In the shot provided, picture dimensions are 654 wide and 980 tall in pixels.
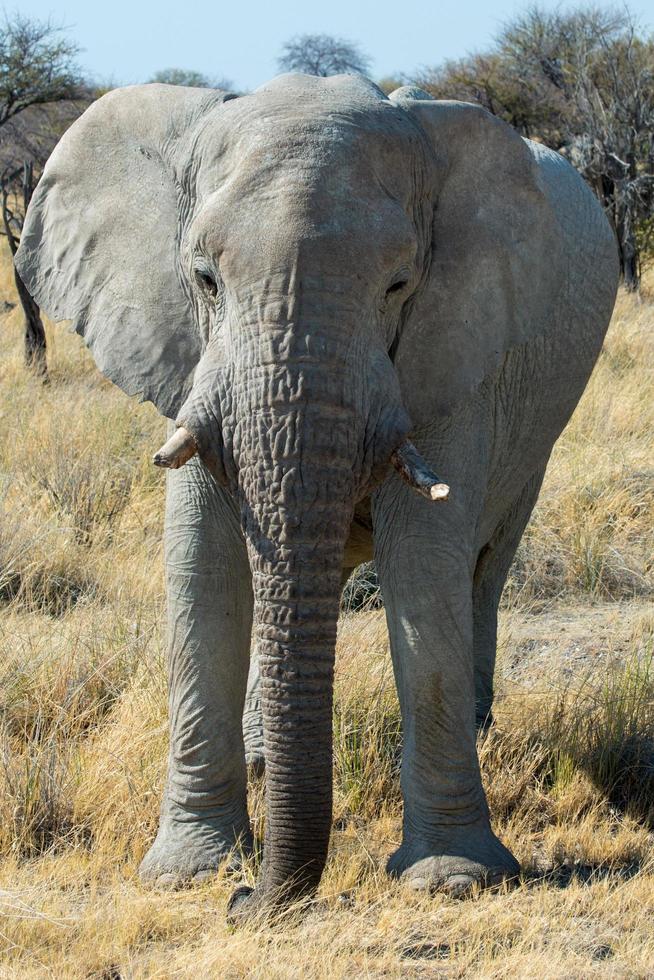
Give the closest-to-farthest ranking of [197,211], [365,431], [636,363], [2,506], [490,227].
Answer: [365,431] < [197,211] < [490,227] < [2,506] < [636,363]

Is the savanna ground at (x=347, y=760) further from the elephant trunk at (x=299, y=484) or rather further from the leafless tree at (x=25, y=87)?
the leafless tree at (x=25, y=87)

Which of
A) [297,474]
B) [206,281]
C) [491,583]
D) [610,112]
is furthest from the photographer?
[610,112]

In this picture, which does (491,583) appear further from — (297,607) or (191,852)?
(297,607)

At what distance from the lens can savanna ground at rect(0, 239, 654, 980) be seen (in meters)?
3.50

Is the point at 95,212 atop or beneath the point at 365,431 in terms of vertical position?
atop

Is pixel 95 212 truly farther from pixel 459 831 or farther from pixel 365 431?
pixel 459 831

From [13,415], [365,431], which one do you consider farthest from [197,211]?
[13,415]

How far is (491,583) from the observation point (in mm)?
5422

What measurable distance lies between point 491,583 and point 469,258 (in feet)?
5.98

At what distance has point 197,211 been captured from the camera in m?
3.67

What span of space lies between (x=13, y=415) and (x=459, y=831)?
5.15 meters

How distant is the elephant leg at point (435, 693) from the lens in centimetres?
388

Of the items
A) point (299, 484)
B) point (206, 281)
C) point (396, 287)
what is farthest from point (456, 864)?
point (206, 281)

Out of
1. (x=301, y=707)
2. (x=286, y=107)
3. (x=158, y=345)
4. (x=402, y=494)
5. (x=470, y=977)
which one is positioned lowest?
(x=470, y=977)
